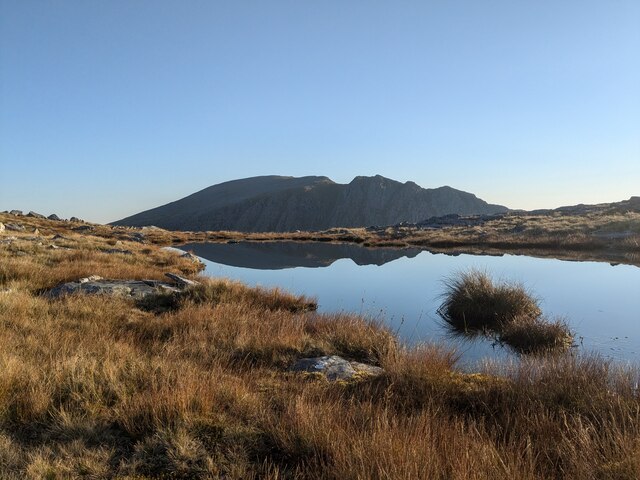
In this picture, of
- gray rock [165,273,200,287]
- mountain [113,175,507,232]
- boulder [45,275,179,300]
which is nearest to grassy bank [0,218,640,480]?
boulder [45,275,179,300]

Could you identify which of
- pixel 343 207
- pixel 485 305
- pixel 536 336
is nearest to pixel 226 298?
pixel 485 305

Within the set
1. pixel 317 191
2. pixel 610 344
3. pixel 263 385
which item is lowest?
pixel 610 344

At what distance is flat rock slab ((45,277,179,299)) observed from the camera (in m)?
10.5

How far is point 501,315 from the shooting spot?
11586 millimetres

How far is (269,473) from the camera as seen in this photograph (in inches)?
127

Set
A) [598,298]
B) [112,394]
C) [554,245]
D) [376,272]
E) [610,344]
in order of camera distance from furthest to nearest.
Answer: [554,245]
[376,272]
[598,298]
[610,344]
[112,394]

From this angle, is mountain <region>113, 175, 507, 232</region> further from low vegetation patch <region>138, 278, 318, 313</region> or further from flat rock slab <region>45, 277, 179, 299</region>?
flat rock slab <region>45, 277, 179, 299</region>

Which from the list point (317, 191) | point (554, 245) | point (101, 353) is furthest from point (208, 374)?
point (317, 191)

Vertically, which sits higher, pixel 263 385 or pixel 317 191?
pixel 317 191

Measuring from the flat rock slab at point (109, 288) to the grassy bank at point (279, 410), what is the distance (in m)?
2.54

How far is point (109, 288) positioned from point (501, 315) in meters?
9.74

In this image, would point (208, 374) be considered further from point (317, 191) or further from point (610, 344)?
point (317, 191)

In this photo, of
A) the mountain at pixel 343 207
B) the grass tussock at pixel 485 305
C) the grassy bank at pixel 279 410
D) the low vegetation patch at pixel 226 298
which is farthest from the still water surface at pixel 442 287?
the mountain at pixel 343 207

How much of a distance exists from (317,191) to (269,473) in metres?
192
